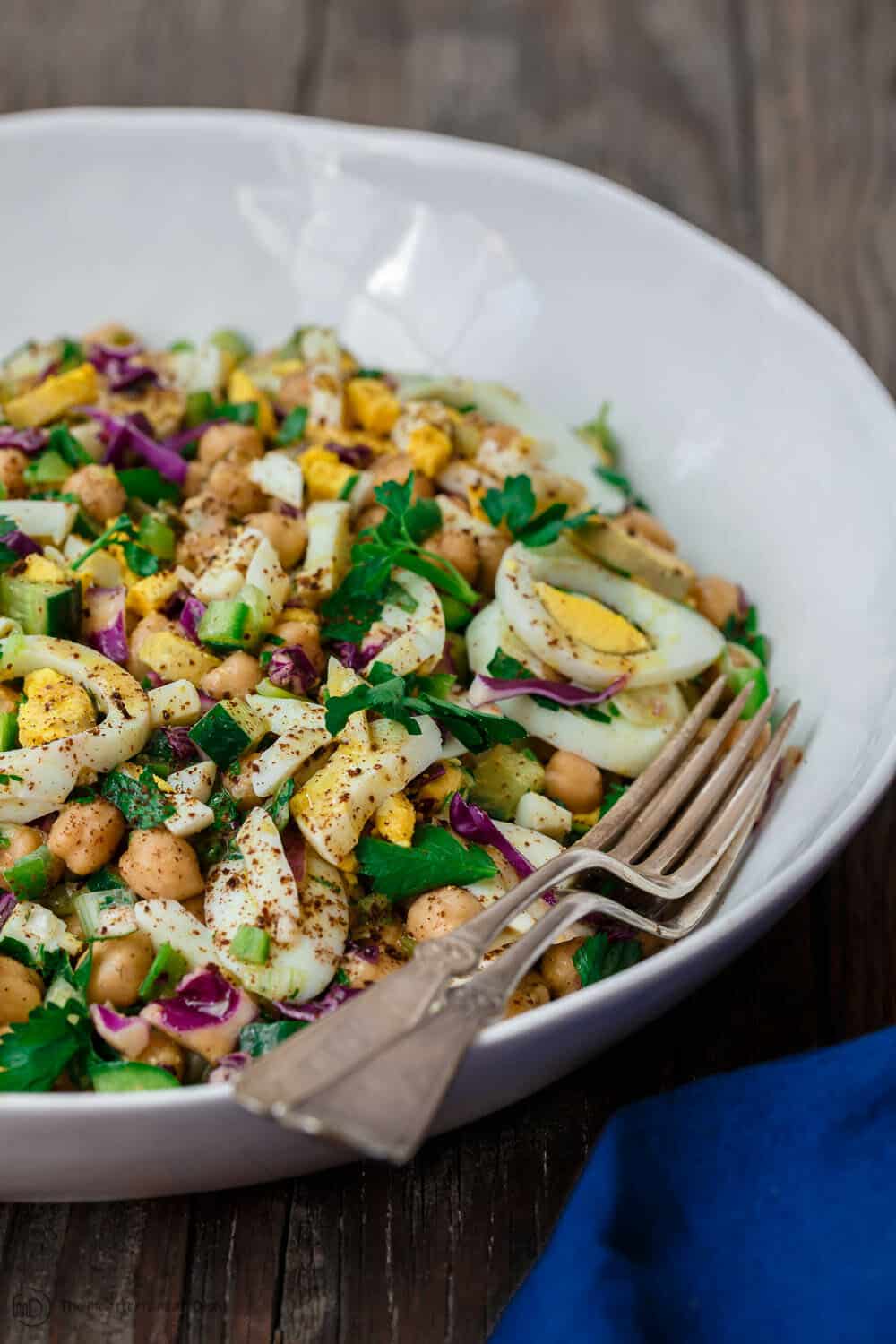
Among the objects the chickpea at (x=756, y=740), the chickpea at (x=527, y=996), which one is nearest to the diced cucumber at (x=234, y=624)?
the chickpea at (x=527, y=996)

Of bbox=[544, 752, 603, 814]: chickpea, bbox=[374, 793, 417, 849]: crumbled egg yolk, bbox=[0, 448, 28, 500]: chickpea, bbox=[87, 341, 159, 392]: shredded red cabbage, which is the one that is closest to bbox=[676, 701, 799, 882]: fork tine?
bbox=[544, 752, 603, 814]: chickpea

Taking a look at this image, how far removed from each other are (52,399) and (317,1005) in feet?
5.91

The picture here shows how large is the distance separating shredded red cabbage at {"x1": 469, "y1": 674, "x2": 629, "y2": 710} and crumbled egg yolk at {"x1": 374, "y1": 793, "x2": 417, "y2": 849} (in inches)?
13.5

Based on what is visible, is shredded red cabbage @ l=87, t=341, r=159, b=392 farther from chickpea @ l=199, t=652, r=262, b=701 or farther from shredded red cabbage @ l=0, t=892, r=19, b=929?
shredded red cabbage @ l=0, t=892, r=19, b=929

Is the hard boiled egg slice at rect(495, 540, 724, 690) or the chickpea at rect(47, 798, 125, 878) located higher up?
the hard boiled egg slice at rect(495, 540, 724, 690)

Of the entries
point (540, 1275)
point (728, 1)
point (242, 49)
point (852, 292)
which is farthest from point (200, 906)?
point (728, 1)

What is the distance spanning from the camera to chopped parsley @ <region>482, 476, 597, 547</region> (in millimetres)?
3107

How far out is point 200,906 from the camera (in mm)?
2479

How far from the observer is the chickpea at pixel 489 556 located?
313 cm

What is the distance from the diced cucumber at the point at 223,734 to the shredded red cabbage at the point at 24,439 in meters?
1.02

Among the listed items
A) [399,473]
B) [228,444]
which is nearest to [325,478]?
[399,473]

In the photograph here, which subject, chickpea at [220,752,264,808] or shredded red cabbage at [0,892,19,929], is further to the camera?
chickpea at [220,752,264,808]

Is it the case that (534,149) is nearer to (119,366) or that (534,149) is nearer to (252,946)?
(119,366)

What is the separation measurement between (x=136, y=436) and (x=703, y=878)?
169 centimetres
